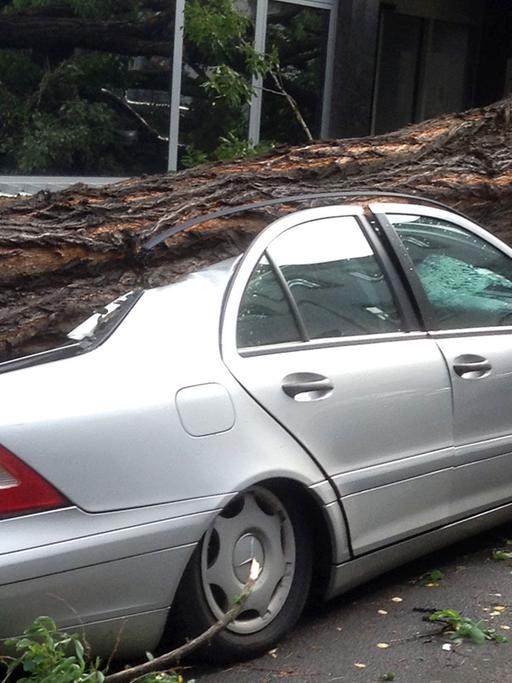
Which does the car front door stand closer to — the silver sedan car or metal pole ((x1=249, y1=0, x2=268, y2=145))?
the silver sedan car

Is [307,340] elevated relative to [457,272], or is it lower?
lower

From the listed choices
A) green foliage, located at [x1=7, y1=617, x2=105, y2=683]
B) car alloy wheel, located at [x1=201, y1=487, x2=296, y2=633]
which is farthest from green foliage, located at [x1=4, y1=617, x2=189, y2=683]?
car alloy wheel, located at [x1=201, y1=487, x2=296, y2=633]

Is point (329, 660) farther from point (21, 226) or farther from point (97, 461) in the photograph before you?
point (21, 226)

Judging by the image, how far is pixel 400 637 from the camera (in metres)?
4.35

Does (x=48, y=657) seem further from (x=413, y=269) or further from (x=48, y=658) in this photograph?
(x=413, y=269)

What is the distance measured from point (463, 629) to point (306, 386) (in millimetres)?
1013

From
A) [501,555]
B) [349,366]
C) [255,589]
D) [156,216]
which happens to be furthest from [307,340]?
[501,555]

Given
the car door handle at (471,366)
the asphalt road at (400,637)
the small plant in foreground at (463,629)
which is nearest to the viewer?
the asphalt road at (400,637)

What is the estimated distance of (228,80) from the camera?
11156mm

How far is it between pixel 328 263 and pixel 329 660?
144 cm

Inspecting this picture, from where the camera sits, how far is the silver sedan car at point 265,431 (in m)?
3.56

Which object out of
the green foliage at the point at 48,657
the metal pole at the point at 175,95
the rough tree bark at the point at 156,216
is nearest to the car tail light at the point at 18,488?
the green foliage at the point at 48,657

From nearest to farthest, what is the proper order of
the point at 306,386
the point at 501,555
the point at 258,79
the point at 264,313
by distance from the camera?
the point at 306,386, the point at 264,313, the point at 501,555, the point at 258,79

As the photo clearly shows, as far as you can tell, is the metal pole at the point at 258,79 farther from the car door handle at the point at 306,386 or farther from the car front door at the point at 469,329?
the car door handle at the point at 306,386
